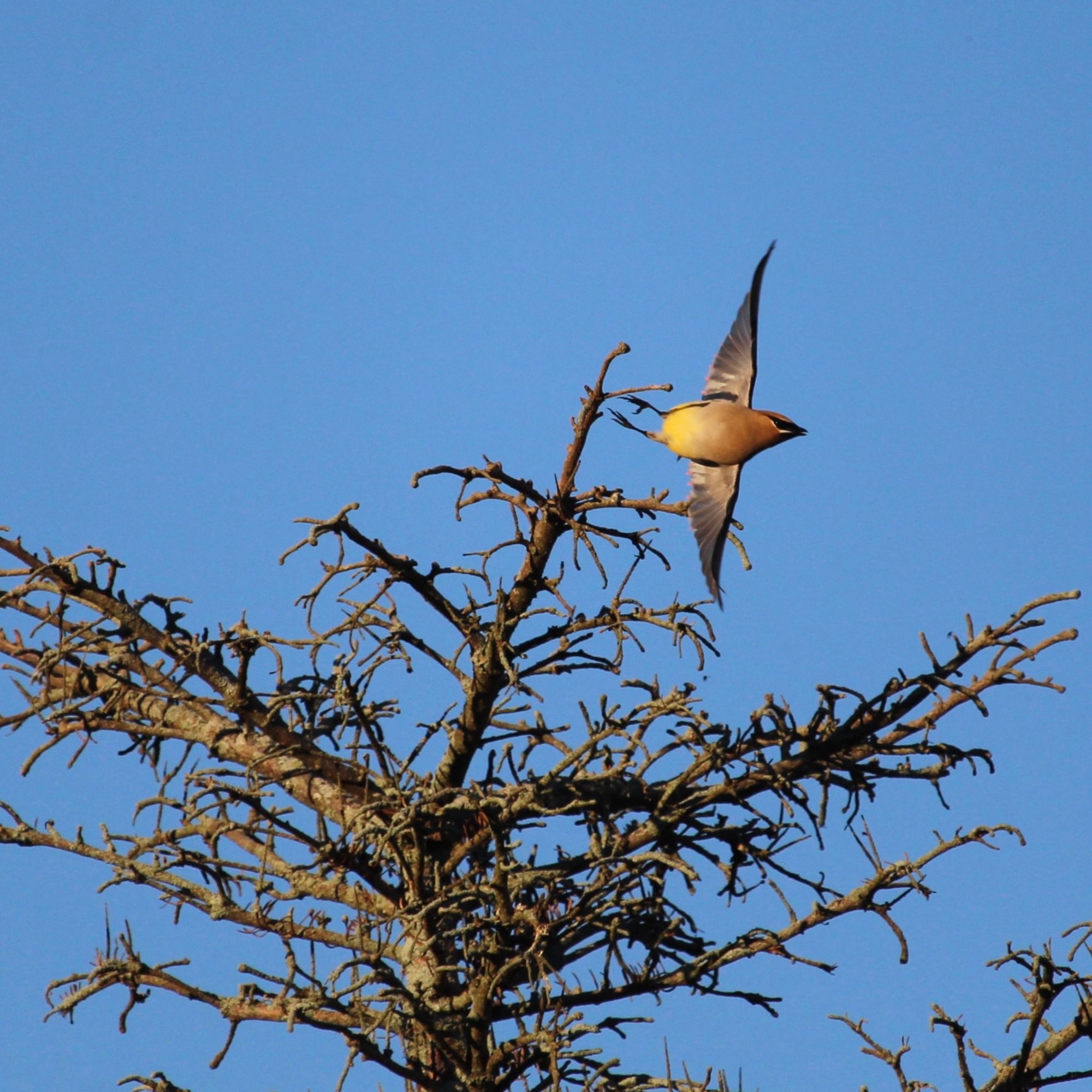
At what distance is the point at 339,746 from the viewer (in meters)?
6.54

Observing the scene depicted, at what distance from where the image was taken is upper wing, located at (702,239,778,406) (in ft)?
24.8

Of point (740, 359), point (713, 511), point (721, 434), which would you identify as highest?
point (740, 359)

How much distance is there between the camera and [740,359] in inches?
303

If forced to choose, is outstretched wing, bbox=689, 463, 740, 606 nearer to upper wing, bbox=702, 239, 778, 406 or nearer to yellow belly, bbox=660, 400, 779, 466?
yellow belly, bbox=660, 400, 779, 466

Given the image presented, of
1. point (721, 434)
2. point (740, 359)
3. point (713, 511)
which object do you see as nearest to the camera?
point (713, 511)

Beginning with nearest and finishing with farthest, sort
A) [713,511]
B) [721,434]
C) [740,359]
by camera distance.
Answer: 1. [713,511]
2. [721,434]
3. [740,359]

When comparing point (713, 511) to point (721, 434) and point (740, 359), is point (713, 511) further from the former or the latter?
point (740, 359)

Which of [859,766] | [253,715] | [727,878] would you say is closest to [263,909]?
[253,715]

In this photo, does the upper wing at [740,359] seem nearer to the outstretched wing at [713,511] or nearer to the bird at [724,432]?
the bird at [724,432]

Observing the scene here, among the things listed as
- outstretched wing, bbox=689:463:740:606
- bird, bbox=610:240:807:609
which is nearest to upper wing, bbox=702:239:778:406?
bird, bbox=610:240:807:609

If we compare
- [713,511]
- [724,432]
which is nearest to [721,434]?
[724,432]

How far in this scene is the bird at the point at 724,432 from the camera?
23.4 feet

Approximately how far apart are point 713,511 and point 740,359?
3.20 feet

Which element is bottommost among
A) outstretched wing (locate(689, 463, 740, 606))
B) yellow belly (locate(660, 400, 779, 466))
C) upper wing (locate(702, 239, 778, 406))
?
outstretched wing (locate(689, 463, 740, 606))
